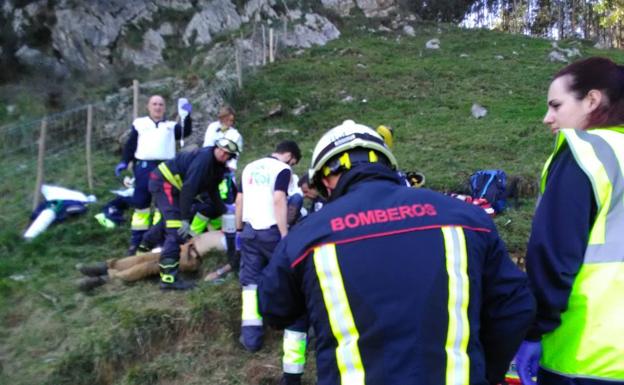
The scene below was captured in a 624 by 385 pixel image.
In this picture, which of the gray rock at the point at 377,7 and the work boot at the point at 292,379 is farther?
the gray rock at the point at 377,7

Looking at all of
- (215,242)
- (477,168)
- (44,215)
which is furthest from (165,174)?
(477,168)

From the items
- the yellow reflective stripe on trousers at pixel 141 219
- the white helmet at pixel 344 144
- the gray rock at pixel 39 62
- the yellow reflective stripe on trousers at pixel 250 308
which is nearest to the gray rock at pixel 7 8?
the gray rock at pixel 39 62

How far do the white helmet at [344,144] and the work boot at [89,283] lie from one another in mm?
4517

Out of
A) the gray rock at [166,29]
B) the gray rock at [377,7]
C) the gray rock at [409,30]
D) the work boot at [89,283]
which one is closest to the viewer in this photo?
the work boot at [89,283]

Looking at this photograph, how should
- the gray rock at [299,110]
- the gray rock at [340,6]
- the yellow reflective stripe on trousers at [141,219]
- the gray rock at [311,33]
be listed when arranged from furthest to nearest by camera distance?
the gray rock at [340,6] → the gray rock at [311,33] → the gray rock at [299,110] → the yellow reflective stripe on trousers at [141,219]

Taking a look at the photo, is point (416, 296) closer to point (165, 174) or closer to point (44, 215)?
point (165, 174)

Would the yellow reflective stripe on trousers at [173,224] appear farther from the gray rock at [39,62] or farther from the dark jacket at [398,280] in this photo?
the gray rock at [39,62]

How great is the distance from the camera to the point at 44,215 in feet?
24.3

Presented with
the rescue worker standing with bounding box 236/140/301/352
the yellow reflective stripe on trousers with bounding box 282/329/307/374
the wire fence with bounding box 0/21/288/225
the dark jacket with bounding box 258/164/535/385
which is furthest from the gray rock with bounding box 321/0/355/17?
the dark jacket with bounding box 258/164/535/385

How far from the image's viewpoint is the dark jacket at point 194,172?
5145 millimetres

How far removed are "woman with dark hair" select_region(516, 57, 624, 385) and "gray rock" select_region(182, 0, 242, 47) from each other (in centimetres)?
1978

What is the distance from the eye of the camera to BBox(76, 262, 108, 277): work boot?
5.88 meters

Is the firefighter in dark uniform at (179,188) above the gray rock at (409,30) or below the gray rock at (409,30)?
below

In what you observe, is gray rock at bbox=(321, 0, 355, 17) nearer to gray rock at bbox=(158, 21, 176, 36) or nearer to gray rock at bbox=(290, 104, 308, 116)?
gray rock at bbox=(158, 21, 176, 36)
